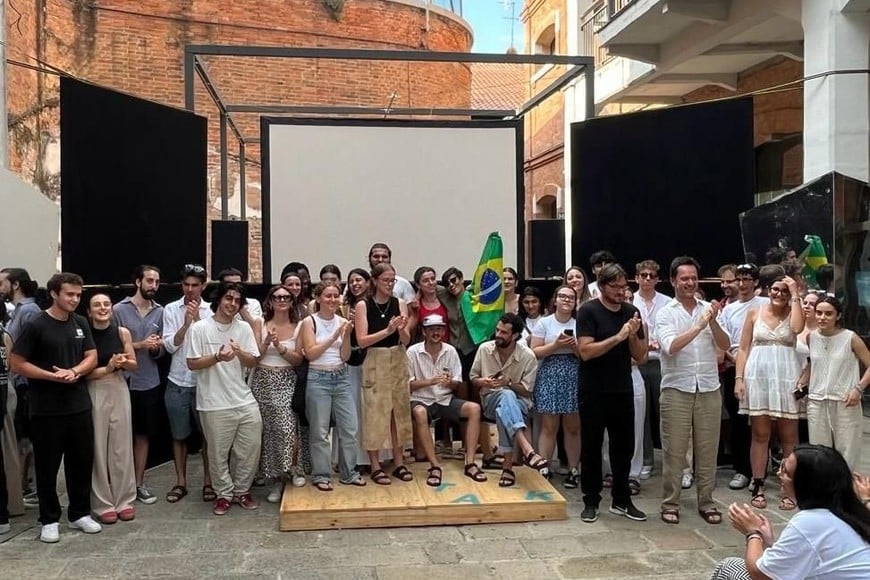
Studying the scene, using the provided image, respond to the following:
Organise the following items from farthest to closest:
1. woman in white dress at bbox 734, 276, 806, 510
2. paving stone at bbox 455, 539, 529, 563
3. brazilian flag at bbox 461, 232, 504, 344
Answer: brazilian flag at bbox 461, 232, 504, 344
woman in white dress at bbox 734, 276, 806, 510
paving stone at bbox 455, 539, 529, 563

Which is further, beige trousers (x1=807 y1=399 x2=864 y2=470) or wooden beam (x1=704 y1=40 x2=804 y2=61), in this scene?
wooden beam (x1=704 y1=40 x2=804 y2=61)

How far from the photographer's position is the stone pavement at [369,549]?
4.31 m

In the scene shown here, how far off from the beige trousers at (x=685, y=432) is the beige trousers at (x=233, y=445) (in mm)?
2702

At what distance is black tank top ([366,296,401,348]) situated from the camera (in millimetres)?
5641

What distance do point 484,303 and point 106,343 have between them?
283 centimetres

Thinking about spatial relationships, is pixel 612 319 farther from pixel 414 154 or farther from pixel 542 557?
pixel 414 154

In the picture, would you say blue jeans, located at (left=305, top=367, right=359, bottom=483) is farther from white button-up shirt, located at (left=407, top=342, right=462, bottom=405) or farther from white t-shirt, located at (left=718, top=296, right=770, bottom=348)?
white t-shirt, located at (left=718, top=296, right=770, bottom=348)

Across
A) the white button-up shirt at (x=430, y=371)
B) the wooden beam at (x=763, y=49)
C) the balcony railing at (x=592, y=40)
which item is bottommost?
the white button-up shirt at (x=430, y=371)

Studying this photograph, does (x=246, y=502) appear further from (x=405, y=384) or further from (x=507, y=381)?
(x=507, y=381)

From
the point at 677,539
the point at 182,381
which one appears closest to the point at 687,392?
the point at 677,539

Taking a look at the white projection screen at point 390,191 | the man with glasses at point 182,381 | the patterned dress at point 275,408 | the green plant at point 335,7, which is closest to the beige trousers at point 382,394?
the patterned dress at point 275,408

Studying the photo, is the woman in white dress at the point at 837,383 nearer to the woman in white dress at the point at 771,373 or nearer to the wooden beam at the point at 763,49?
the woman in white dress at the point at 771,373

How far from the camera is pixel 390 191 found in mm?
10281

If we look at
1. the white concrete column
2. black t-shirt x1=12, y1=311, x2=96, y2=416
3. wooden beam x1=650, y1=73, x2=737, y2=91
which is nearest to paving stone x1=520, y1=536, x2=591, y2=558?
black t-shirt x1=12, y1=311, x2=96, y2=416
